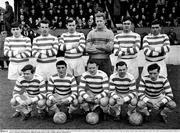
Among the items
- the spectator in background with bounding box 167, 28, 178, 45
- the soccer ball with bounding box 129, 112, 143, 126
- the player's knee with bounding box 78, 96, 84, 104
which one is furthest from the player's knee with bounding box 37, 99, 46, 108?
the spectator in background with bounding box 167, 28, 178, 45

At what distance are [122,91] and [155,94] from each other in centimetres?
53

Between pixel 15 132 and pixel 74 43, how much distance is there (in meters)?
2.35

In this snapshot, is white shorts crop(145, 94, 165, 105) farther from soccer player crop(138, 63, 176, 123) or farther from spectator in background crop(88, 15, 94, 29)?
spectator in background crop(88, 15, 94, 29)

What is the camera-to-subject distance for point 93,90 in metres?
5.23

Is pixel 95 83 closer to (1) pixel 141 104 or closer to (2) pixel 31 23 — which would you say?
(1) pixel 141 104

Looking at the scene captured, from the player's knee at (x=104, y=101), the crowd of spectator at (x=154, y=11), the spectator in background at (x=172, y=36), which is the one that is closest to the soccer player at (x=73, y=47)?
the player's knee at (x=104, y=101)

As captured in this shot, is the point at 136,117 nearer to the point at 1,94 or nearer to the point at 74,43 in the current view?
the point at 74,43

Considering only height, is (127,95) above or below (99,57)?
below

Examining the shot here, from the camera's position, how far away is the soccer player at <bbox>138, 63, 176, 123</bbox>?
15.9ft

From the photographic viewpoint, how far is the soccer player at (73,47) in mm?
5777

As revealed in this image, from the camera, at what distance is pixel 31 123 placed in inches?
199

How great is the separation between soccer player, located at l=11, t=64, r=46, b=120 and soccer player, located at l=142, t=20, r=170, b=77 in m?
1.95

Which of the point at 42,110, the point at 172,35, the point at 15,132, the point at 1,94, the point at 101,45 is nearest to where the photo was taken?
the point at 15,132

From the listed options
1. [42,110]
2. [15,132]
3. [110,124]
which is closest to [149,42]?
[110,124]
